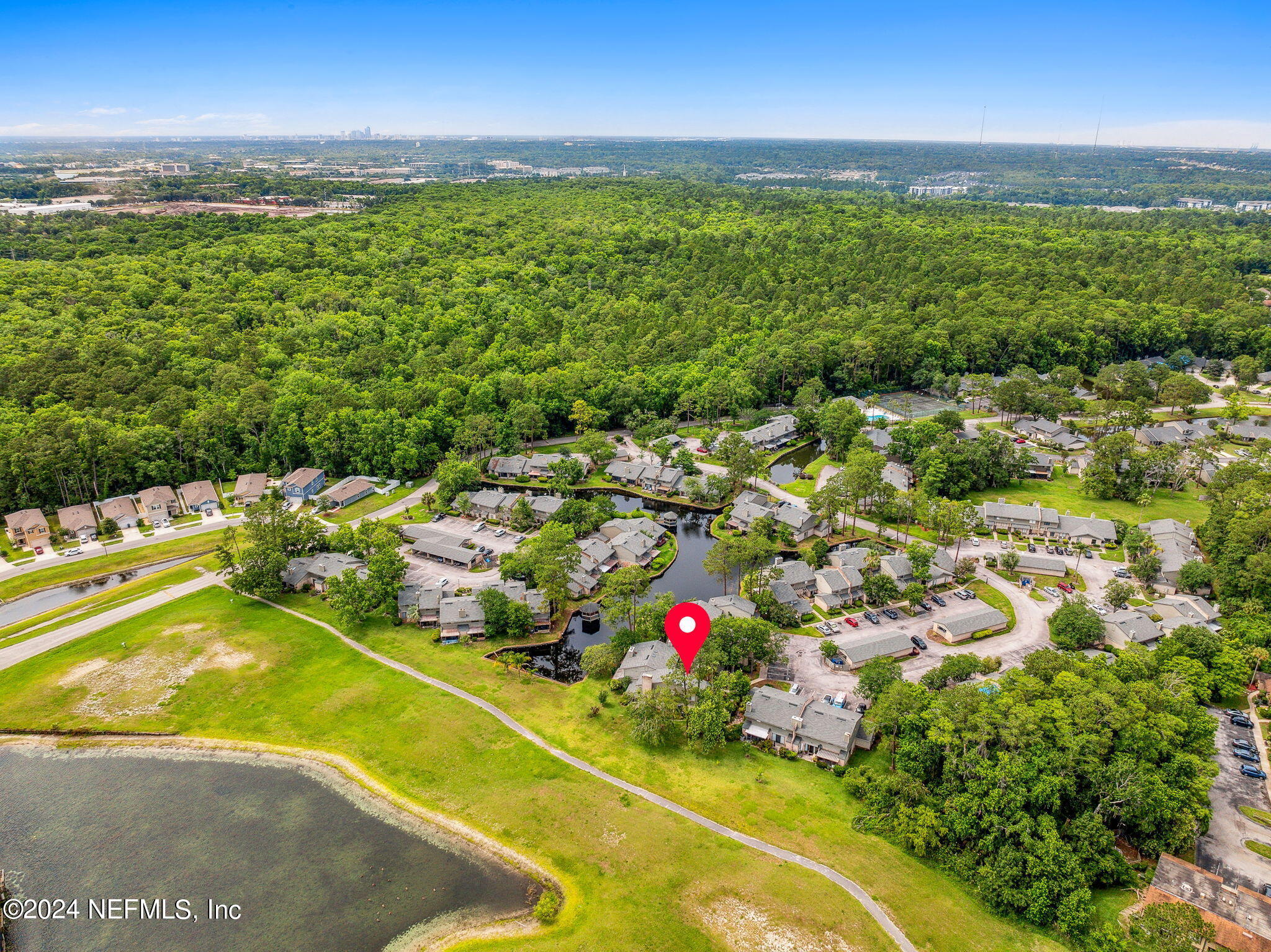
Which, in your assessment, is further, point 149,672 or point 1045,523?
point 1045,523

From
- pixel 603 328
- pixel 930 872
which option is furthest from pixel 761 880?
pixel 603 328

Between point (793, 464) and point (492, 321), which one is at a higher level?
point (492, 321)

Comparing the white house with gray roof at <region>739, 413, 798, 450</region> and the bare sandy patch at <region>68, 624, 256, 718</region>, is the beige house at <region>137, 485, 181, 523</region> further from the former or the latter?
the white house with gray roof at <region>739, 413, 798, 450</region>

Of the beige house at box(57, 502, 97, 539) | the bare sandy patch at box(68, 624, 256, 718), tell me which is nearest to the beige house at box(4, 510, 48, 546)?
the beige house at box(57, 502, 97, 539)

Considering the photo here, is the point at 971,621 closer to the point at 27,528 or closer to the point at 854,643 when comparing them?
the point at 854,643

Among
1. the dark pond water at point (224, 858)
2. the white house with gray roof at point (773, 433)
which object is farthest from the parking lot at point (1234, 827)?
the white house with gray roof at point (773, 433)

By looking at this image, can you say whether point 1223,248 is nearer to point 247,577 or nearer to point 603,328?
point 603,328

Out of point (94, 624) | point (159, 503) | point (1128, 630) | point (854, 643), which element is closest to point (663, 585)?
point (854, 643)
